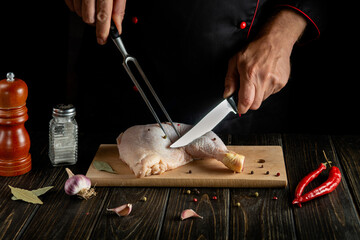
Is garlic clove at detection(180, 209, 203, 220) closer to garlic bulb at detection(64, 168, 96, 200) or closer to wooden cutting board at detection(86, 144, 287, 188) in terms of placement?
wooden cutting board at detection(86, 144, 287, 188)

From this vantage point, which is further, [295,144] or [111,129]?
[111,129]

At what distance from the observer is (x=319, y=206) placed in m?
1.62

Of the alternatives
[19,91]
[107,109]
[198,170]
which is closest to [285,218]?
[198,170]

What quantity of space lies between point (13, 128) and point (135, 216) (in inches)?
23.3

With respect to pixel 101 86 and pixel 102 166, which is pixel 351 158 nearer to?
pixel 102 166

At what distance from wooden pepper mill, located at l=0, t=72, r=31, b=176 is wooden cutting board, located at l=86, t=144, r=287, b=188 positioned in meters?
0.26

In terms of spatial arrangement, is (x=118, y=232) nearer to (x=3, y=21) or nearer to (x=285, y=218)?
(x=285, y=218)

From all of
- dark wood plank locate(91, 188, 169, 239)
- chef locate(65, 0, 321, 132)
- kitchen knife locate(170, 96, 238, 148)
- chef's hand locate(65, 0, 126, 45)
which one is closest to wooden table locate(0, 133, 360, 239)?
dark wood plank locate(91, 188, 169, 239)

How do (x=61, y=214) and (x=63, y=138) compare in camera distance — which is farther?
(x=63, y=138)

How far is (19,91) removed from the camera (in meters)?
1.75

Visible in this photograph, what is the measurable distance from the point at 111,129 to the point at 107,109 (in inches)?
4.7

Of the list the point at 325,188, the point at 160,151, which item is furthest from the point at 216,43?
the point at 325,188

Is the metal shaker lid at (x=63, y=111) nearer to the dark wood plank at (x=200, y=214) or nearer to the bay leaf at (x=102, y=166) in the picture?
the bay leaf at (x=102, y=166)

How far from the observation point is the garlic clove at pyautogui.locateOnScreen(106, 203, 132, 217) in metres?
1.56
